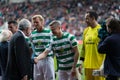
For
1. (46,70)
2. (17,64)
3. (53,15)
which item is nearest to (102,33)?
(17,64)

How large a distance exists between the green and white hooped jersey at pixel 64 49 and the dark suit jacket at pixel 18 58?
1.01 m

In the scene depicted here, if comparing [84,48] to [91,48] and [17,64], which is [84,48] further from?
[17,64]

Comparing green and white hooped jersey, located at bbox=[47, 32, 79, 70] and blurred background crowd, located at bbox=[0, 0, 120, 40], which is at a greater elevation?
blurred background crowd, located at bbox=[0, 0, 120, 40]

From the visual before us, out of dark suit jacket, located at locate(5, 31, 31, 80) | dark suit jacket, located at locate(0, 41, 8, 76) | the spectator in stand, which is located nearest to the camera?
dark suit jacket, located at locate(5, 31, 31, 80)

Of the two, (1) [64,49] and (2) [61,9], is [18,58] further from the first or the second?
(2) [61,9]

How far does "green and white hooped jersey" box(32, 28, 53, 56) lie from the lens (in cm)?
967

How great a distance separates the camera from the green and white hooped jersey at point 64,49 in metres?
8.73

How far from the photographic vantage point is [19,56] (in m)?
7.87

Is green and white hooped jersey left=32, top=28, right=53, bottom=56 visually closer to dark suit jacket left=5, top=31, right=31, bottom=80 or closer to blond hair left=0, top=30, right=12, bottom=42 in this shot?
blond hair left=0, top=30, right=12, bottom=42

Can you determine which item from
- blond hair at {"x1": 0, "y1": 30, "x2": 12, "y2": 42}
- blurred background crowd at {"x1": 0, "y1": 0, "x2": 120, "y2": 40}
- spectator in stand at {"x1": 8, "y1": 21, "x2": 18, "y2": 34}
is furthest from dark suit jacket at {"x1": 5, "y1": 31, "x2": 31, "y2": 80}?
blurred background crowd at {"x1": 0, "y1": 0, "x2": 120, "y2": 40}

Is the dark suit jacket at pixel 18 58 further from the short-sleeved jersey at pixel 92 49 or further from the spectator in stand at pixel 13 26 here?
the short-sleeved jersey at pixel 92 49

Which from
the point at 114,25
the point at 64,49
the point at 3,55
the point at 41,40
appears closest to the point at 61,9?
the point at 41,40

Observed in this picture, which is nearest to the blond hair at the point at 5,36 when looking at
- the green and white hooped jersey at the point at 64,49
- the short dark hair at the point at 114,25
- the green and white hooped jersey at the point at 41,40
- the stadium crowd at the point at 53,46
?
the stadium crowd at the point at 53,46

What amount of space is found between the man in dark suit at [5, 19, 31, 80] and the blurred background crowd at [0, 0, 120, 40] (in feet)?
87.1
